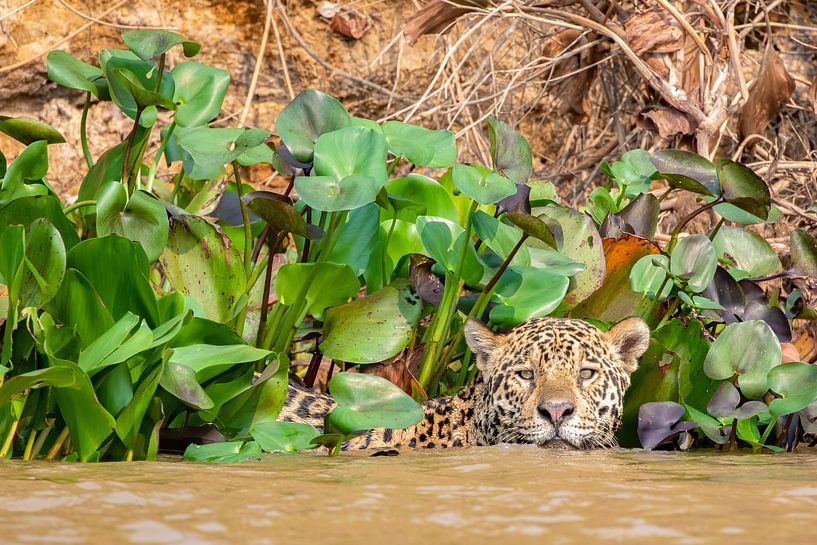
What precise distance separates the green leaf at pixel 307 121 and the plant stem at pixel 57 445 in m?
1.30

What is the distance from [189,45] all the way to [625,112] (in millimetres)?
4529

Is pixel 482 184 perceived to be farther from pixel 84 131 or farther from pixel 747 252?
pixel 747 252

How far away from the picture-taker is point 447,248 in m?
4.40

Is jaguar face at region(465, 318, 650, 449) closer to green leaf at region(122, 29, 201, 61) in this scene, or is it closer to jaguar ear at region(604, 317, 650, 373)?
jaguar ear at region(604, 317, 650, 373)

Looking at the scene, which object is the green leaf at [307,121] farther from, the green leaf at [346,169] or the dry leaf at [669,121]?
the dry leaf at [669,121]

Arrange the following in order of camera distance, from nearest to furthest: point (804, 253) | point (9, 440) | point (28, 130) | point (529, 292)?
point (9, 440), point (28, 130), point (529, 292), point (804, 253)

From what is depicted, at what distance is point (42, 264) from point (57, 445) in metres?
0.57

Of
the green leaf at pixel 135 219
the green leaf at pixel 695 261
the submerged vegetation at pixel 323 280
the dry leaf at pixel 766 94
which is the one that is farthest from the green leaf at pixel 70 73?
the dry leaf at pixel 766 94

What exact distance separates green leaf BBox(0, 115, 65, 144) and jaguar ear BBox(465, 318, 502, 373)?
1.73 meters

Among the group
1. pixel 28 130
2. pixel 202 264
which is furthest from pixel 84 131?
pixel 202 264

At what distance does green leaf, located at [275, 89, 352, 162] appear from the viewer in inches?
164

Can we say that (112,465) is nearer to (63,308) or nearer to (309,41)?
(63,308)

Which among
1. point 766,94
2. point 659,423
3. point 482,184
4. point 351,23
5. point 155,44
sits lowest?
point 659,423

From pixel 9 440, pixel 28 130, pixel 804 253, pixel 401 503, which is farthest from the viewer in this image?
pixel 804 253
